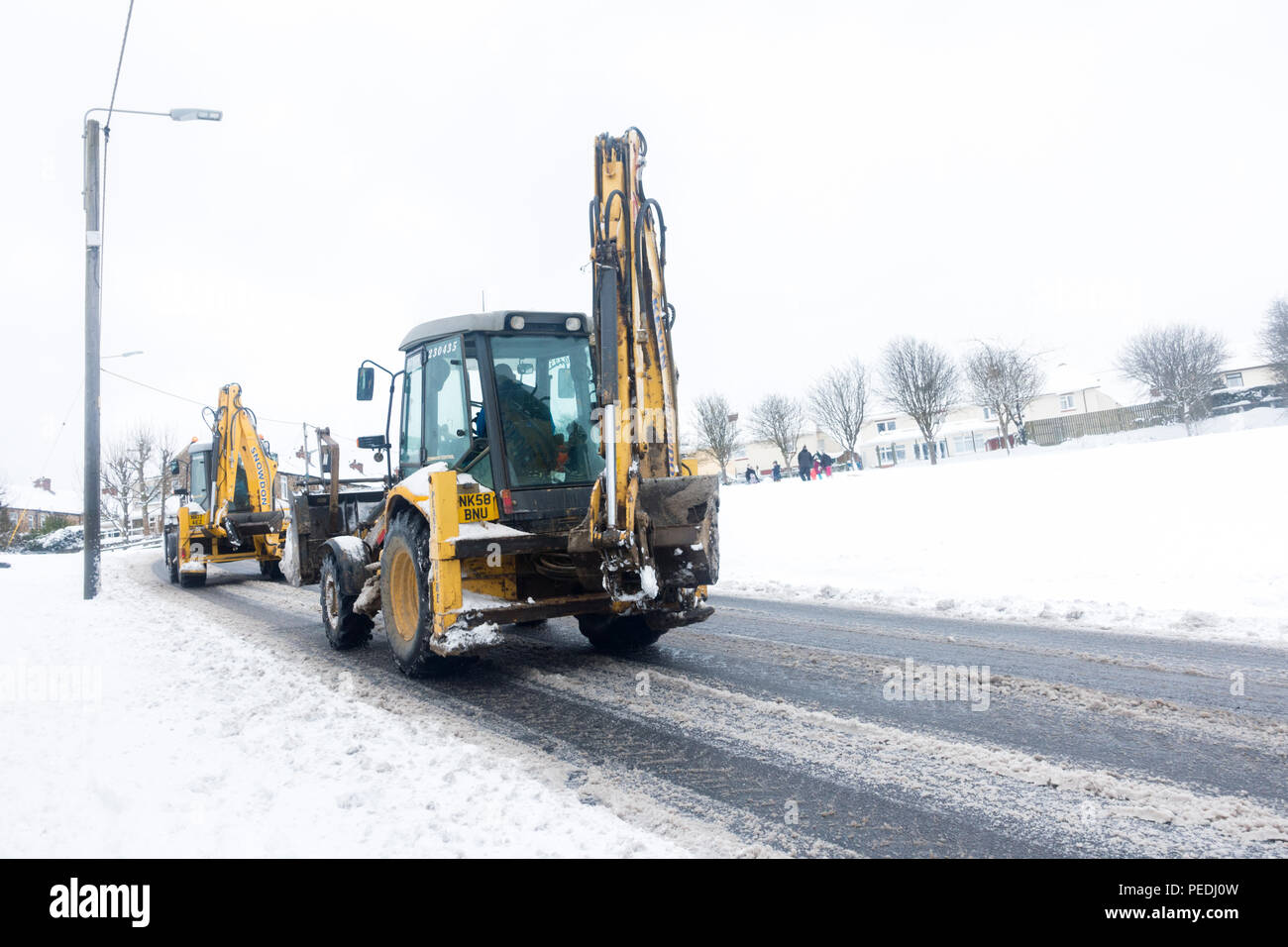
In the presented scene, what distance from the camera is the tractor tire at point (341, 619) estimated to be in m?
7.45

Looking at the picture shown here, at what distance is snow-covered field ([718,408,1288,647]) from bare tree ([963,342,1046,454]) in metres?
23.2

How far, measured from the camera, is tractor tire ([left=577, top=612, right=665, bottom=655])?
6.80 metres

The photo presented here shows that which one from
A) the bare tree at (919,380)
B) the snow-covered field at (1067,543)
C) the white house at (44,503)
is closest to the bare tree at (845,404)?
the bare tree at (919,380)

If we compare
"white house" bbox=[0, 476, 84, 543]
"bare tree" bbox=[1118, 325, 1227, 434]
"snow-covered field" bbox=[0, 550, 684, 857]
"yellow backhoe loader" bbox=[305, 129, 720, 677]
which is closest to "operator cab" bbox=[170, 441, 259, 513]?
"snow-covered field" bbox=[0, 550, 684, 857]

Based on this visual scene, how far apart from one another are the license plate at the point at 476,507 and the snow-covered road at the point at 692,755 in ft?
4.02

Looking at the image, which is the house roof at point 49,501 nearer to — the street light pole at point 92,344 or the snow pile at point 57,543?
the snow pile at point 57,543

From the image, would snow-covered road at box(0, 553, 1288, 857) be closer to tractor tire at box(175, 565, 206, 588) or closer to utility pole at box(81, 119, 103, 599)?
utility pole at box(81, 119, 103, 599)

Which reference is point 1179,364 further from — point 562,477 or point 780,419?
point 562,477

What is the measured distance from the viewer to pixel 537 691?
18.3ft

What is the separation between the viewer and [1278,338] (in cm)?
4350

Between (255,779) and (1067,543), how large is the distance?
35.1ft

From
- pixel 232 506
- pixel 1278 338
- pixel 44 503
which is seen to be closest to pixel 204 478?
pixel 232 506
